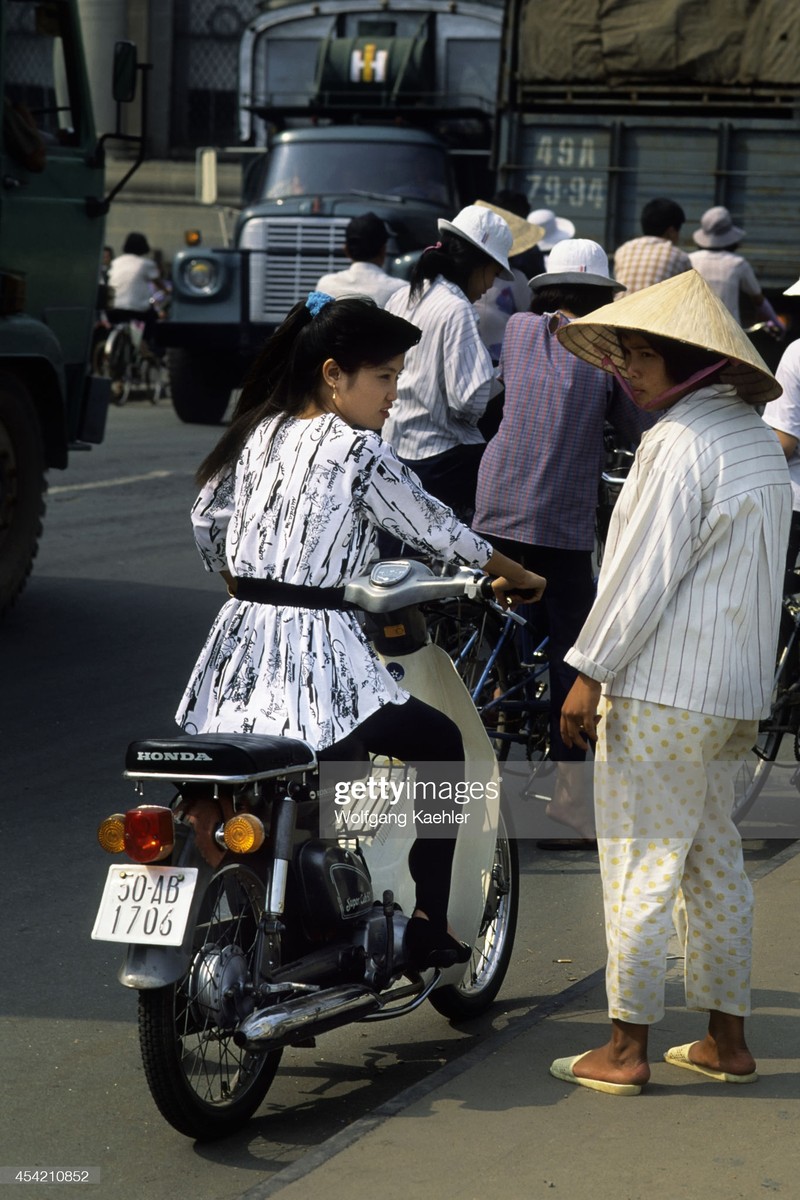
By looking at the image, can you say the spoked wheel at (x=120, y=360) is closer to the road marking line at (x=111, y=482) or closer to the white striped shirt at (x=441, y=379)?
the road marking line at (x=111, y=482)

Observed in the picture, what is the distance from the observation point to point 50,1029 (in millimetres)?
4355

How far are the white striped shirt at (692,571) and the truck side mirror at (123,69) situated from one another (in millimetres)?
6565

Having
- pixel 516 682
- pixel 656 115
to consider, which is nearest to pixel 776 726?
pixel 516 682

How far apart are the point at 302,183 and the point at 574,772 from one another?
12504mm

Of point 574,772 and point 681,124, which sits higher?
point 681,124

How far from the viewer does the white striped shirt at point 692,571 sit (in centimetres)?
372

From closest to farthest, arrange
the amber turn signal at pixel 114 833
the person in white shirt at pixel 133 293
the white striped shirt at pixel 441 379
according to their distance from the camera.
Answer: the amber turn signal at pixel 114 833 < the white striped shirt at pixel 441 379 < the person in white shirt at pixel 133 293

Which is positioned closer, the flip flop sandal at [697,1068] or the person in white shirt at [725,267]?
the flip flop sandal at [697,1068]

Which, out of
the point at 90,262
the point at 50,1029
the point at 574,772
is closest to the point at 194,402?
the point at 90,262

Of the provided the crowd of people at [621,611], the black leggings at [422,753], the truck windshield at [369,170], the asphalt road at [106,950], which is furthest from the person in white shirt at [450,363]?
the truck windshield at [369,170]

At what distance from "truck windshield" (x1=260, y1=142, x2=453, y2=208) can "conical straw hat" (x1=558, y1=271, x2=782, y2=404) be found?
43.8 ft

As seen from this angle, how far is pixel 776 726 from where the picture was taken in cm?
621

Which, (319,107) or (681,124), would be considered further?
(319,107)

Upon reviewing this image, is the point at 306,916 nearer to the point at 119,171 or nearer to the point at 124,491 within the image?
the point at 124,491
